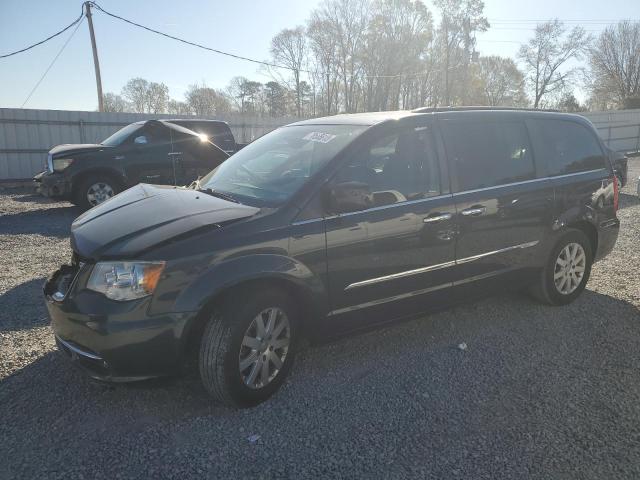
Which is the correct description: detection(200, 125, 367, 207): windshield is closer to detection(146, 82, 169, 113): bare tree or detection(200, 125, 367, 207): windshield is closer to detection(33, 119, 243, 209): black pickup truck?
detection(33, 119, 243, 209): black pickup truck

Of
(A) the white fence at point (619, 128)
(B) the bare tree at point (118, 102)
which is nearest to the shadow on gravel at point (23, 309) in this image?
(A) the white fence at point (619, 128)

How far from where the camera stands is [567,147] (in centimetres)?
441

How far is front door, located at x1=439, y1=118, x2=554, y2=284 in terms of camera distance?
3.62 metres

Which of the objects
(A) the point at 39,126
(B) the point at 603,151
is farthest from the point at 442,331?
(A) the point at 39,126

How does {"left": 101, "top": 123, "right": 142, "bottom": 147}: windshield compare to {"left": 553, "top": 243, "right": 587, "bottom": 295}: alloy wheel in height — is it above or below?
above

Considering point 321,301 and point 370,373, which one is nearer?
point 321,301

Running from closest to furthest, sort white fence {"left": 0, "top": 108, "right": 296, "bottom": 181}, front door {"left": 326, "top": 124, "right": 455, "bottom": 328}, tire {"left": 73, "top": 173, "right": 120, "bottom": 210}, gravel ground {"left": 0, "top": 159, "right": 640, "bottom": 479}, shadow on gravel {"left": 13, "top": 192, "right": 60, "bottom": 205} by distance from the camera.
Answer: gravel ground {"left": 0, "top": 159, "right": 640, "bottom": 479} < front door {"left": 326, "top": 124, "right": 455, "bottom": 328} < tire {"left": 73, "top": 173, "right": 120, "bottom": 210} < shadow on gravel {"left": 13, "top": 192, "right": 60, "bottom": 205} < white fence {"left": 0, "top": 108, "right": 296, "bottom": 181}

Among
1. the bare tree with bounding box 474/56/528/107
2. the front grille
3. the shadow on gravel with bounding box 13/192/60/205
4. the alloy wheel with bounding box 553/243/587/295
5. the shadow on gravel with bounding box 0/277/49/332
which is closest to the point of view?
the front grille

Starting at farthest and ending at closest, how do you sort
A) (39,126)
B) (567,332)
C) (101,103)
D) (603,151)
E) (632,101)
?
1. (632,101)
2. (101,103)
3. (39,126)
4. (603,151)
5. (567,332)

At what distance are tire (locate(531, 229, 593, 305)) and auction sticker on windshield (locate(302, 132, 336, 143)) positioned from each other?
7.72 feet

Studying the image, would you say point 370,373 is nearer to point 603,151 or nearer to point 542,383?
point 542,383

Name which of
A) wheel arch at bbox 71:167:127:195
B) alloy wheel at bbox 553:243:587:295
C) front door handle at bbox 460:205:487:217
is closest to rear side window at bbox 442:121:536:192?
front door handle at bbox 460:205:487:217

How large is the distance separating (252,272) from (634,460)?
223 centimetres

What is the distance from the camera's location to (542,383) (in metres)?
3.15
